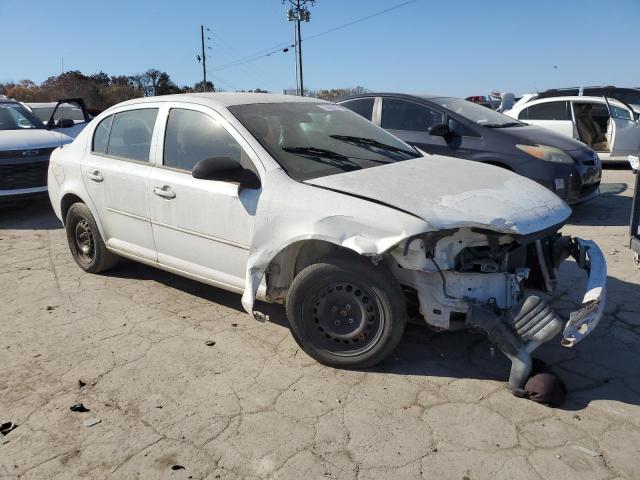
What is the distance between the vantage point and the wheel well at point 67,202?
510 cm

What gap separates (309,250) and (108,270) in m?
2.72

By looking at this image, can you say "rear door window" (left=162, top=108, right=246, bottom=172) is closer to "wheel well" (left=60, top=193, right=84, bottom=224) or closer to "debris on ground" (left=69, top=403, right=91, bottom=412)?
"wheel well" (left=60, top=193, right=84, bottom=224)

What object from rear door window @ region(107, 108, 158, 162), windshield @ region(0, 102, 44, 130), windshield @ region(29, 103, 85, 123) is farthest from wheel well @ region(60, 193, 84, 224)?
windshield @ region(29, 103, 85, 123)

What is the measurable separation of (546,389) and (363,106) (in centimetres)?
542

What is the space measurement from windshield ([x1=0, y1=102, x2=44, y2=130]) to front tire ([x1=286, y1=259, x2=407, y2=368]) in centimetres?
743

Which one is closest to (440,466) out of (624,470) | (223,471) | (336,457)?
(336,457)

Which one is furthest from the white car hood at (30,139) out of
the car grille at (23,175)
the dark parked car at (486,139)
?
the dark parked car at (486,139)

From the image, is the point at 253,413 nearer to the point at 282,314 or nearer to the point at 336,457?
the point at 336,457

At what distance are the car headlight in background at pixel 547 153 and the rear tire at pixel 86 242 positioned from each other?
16.3ft

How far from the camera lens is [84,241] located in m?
5.14

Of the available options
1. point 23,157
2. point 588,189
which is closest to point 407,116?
point 588,189

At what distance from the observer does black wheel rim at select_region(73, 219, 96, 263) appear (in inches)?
198

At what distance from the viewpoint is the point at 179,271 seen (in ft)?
13.5

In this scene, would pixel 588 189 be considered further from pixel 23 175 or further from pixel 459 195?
pixel 23 175
